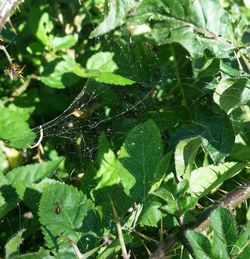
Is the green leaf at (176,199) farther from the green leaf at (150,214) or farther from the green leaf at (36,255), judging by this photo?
the green leaf at (36,255)

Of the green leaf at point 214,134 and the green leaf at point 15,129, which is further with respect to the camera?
the green leaf at point 15,129

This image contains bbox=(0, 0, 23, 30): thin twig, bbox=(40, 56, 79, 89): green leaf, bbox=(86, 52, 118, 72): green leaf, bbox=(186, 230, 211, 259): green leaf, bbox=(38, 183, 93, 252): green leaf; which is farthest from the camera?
bbox=(40, 56, 79, 89): green leaf

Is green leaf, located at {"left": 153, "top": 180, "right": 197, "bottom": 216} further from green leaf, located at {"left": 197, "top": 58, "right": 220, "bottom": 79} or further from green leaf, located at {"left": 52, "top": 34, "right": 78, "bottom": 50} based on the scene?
green leaf, located at {"left": 52, "top": 34, "right": 78, "bottom": 50}

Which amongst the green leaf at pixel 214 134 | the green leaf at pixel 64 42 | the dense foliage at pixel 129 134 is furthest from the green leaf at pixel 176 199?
the green leaf at pixel 64 42

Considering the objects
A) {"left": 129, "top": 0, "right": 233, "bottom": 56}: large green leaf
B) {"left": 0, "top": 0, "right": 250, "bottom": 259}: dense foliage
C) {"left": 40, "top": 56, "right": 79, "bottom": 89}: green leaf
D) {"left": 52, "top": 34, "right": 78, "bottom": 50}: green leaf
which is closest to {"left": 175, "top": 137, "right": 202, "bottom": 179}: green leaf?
{"left": 0, "top": 0, "right": 250, "bottom": 259}: dense foliage

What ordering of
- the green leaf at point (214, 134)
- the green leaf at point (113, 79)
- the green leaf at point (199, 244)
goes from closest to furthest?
1. the green leaf at point (199, 244)
2. the green leaf at point (214, 134)
3. the green leaf at point (113, 79)

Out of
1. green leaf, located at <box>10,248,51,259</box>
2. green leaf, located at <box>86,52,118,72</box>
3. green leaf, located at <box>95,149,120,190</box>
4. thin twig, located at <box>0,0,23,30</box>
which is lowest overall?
green leaf, located at <box>95,149,120,190</box>

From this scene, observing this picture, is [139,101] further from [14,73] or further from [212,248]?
[212,248]

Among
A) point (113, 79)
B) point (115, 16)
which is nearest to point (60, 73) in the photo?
point (113, 79)
